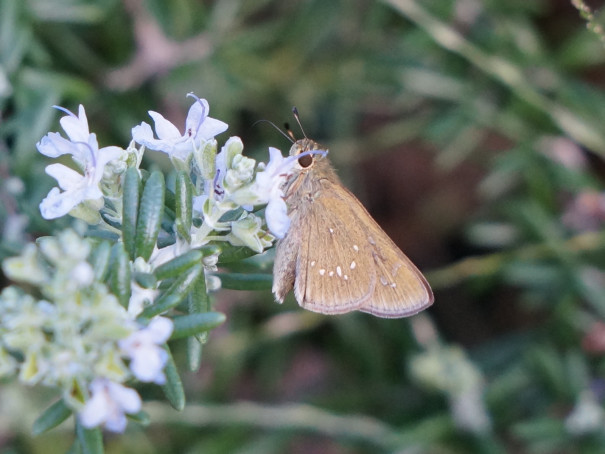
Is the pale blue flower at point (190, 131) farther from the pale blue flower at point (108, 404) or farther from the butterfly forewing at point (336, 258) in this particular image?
the pale blue flower at point (108, 404)

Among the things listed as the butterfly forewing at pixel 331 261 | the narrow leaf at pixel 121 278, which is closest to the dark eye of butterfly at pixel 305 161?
the butterfly forewing at pixel 331 261

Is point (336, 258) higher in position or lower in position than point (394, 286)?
higher

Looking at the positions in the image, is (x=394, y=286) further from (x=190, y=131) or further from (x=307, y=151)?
(x=190, y=131)

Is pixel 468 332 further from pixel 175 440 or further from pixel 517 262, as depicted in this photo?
pixel 175 440

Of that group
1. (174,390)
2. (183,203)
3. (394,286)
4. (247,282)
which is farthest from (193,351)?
(394,286)

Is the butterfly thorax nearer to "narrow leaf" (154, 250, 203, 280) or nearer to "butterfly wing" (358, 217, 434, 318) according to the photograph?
"butterfly wing" (358, 217, 434, 318)

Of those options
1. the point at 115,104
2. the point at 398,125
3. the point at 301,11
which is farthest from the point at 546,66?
the point at 115,104
